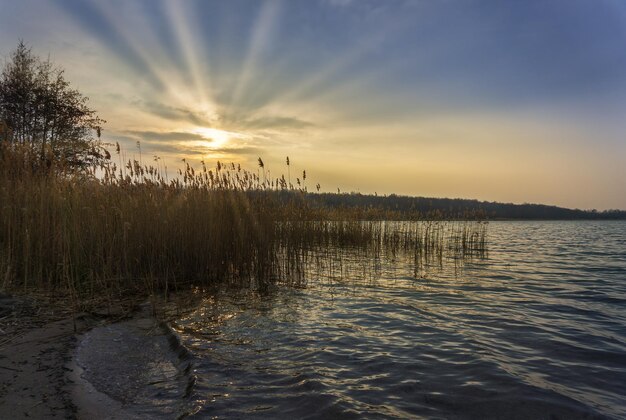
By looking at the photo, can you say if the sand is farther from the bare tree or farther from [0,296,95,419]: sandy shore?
the bare tree

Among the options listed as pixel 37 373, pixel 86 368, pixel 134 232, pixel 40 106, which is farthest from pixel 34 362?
pixel 40 106

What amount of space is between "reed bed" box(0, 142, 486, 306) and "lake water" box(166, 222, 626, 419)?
38.1 inches

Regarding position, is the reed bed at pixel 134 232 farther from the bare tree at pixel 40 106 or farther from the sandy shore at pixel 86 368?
the bare tree at pixel 40 106

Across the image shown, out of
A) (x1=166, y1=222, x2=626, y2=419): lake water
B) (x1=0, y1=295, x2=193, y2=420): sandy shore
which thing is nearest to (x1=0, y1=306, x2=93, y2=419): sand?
(x1=0, y1=295, x2=193, y2=420): sandy shore

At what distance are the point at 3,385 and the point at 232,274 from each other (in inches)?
198

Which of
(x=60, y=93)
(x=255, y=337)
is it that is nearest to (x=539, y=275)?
(x=255, y=337)

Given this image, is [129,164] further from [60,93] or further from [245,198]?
[60,93]

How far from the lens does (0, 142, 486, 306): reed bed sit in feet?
19.8

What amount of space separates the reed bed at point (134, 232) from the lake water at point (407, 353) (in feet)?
3.17

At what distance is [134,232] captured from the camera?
6617mm

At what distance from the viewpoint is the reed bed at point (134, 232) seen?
237 inches

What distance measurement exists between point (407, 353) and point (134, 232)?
4.75 m

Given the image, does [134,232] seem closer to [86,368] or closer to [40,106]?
[86,368]

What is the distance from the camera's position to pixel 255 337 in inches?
190
